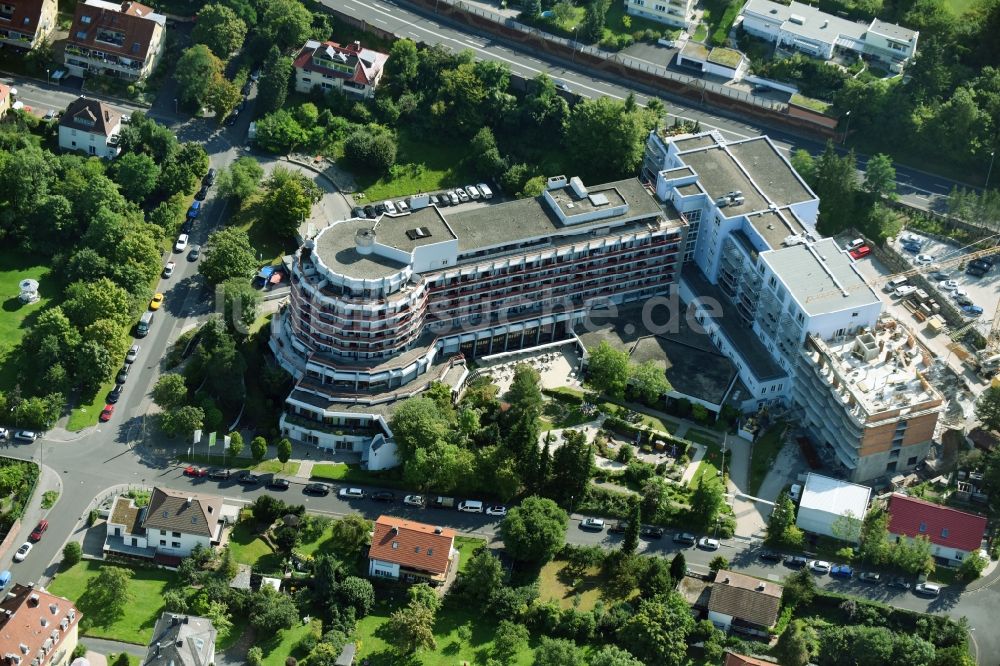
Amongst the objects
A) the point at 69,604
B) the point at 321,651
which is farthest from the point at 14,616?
the point at 321,651

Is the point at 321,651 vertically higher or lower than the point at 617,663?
lower

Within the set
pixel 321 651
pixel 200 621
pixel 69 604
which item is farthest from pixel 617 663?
pixel 69 604

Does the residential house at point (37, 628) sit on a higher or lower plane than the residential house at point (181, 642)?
lower

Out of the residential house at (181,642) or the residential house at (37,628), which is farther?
the residential house at (181,642)

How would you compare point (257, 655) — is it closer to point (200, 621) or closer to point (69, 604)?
point (200, 621)
